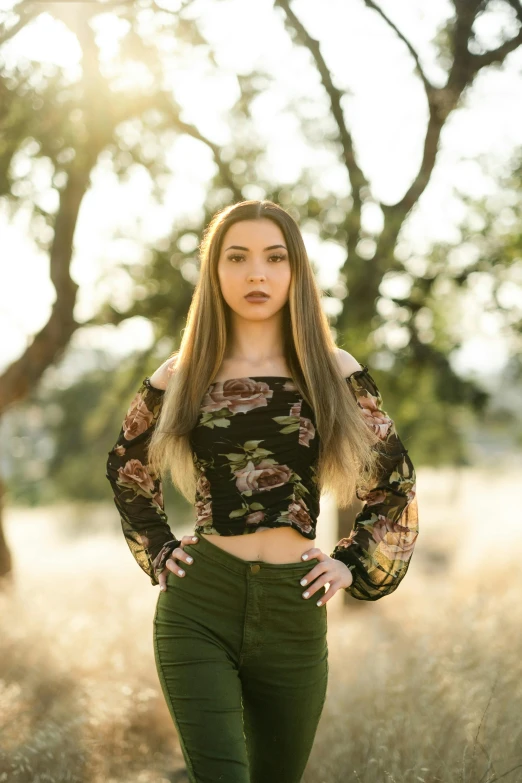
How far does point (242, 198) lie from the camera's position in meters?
8.08

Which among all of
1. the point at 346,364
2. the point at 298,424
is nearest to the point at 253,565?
the point at 298,424

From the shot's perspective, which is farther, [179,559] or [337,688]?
[337,688]

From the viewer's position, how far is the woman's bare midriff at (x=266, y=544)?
2680 millimetres

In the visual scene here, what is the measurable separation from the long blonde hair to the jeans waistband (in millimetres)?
352

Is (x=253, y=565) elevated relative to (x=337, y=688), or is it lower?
elevated

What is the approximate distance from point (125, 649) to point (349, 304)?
315 centimetres

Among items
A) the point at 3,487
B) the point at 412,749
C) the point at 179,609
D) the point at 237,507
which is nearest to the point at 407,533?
the point at 237,507

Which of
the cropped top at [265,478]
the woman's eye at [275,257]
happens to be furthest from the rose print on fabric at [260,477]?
the woman's eye at [275,257]

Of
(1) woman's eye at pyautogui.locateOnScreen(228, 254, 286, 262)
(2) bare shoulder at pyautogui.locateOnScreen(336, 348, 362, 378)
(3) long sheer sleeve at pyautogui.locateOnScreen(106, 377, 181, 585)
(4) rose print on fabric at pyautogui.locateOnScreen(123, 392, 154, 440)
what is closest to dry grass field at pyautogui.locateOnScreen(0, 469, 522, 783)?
(3) long sheer sleeve at pyautogui.locateOnScreen(106, 377, 181, 585)

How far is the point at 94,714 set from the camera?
4.83m

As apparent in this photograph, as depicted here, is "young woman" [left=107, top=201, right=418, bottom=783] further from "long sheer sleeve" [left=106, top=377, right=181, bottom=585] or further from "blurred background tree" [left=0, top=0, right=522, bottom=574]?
"blurred background tree" [left=0, top=0, right=522, bottom=574]

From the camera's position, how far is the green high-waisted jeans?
254cm

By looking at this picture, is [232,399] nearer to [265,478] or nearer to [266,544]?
[265,478]

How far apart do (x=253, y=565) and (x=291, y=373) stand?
662 millimetres
